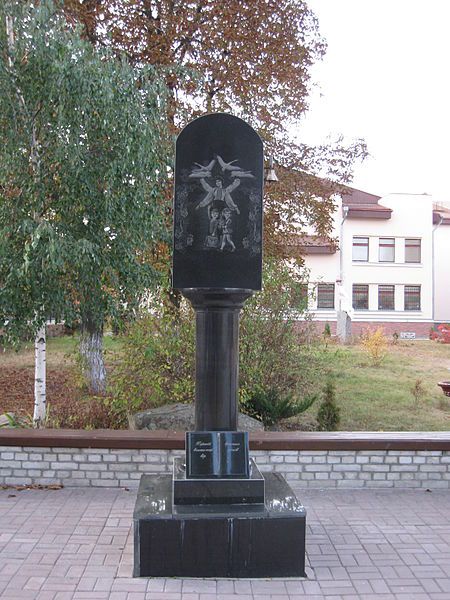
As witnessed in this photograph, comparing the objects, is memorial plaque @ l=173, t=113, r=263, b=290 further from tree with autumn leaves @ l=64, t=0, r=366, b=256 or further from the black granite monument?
tree with autumn leaves @ l=64, t=0, r=366, b=256

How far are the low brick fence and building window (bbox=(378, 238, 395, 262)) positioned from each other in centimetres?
3160

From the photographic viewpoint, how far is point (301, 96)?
13.6m

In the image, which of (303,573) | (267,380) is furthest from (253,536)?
(267,380)

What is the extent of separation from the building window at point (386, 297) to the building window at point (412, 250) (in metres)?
1.97

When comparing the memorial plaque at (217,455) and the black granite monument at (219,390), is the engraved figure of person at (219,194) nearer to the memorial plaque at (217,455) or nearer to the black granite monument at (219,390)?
the black granite monument at (219,390)

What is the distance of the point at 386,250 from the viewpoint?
3731 centimetres

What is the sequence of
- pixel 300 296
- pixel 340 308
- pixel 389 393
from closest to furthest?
1. pixel 300 296
2. pixel 389 393
3. pixel 340 308

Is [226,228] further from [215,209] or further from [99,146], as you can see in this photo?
[99,146]

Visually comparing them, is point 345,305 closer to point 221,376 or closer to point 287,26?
point 287,26

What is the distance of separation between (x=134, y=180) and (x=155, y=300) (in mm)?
1874

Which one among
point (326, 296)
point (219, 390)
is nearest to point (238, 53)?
point (219, 390)

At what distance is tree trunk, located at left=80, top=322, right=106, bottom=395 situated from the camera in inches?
417

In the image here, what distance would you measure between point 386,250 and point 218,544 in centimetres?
3437

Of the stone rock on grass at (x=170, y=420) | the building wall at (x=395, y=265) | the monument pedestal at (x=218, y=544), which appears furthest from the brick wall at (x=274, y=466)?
the building wall at (x=395, y=265)
